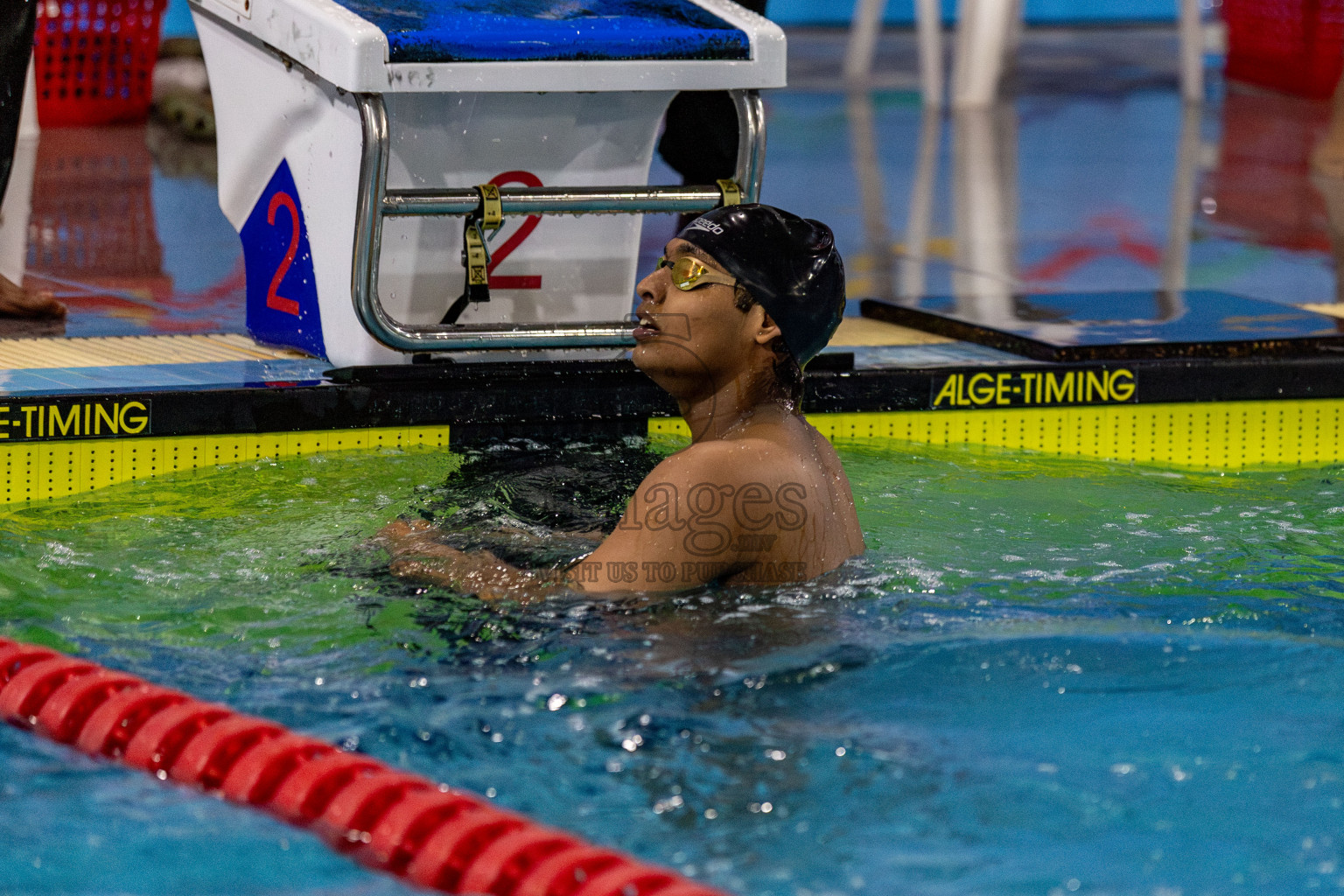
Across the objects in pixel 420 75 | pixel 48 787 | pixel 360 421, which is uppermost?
pixel 420 75

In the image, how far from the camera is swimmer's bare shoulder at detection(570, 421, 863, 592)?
2.72 meters

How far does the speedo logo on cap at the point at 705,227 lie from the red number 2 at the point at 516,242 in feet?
4.57

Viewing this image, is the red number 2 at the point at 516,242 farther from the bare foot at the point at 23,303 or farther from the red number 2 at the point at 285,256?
the bare foot at the point at 23,303

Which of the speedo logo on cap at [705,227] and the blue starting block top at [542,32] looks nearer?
the speedo logo on cap at [705,227]

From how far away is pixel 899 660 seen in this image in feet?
9.34

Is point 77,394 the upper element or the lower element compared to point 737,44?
lower

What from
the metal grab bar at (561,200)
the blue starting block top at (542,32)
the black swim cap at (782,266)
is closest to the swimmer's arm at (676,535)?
the black swim cap at (782,266)

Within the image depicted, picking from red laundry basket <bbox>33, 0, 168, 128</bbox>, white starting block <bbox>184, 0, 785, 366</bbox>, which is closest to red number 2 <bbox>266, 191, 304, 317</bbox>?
white starting block <bbox>184, 0, 785, 366</bbox>

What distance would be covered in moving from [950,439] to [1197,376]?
27.4 inches

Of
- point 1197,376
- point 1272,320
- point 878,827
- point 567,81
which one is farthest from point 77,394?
point 1272,320

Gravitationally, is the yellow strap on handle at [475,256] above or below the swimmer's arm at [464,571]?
above

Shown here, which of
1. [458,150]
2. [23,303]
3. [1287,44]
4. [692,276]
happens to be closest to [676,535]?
[692,276]

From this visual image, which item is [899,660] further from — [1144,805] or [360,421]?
[360,421]

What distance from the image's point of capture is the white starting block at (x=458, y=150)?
154 inches
